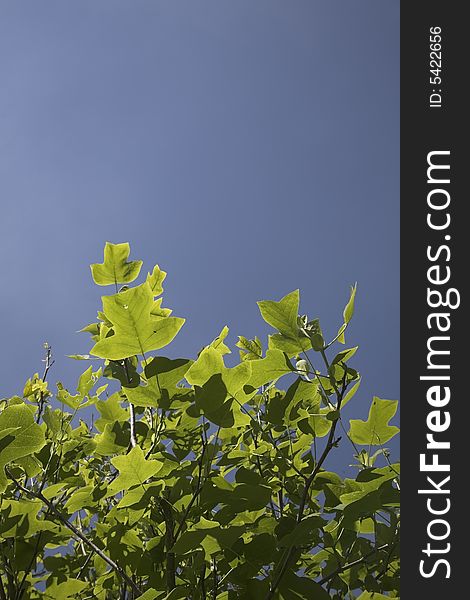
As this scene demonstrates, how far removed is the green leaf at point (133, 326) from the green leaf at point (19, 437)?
5 cm

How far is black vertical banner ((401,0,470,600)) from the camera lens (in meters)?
0.37

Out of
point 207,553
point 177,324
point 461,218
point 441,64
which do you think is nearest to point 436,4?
point 441,64

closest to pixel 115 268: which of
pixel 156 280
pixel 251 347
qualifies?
pixel 156 280

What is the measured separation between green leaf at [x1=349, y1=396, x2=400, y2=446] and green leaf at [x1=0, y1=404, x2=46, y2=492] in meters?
0.21

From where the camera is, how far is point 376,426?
0.43 meters

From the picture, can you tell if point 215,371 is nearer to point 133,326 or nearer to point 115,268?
point 133,326

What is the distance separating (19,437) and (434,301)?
0.28m

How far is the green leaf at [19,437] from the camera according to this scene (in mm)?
332

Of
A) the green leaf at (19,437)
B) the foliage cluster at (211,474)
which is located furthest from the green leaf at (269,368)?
the green leaf at (19,437)

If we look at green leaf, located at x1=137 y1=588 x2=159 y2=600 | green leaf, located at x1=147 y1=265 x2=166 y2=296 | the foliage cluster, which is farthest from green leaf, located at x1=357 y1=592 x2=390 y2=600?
green leaf, located at x1=147 y1=265 x2=166 y2=296

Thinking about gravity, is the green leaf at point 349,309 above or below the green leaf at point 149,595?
above

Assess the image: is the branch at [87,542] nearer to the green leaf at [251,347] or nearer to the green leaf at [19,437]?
the green leaf at [19,437]

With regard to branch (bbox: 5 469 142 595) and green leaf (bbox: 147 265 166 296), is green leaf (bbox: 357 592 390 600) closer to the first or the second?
branch (bbox: 5 469 142 595)

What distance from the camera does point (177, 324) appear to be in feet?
1.20
